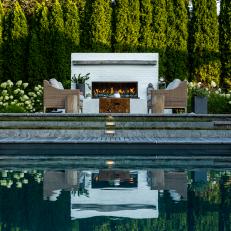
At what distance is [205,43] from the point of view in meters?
17.6

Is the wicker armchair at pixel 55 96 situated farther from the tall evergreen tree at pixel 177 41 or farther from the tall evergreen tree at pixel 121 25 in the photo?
the tall evergreen tree at pixel 177 41

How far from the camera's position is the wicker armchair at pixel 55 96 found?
1163cm

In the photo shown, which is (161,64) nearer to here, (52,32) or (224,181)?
(52,32)

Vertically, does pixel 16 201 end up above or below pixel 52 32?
below

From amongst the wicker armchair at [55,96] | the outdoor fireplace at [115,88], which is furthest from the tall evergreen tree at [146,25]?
the wicker armchair at [55,96]

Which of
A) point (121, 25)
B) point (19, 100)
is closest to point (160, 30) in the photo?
point (121, 25)

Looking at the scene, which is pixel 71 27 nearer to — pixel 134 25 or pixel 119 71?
pixel 134 25

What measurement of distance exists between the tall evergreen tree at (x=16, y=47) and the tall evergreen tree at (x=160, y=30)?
439 cm

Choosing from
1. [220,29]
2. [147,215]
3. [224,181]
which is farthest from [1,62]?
[147,215]

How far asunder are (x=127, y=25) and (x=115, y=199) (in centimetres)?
1387

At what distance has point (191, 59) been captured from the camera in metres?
17.9

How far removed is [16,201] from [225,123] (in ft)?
19.2

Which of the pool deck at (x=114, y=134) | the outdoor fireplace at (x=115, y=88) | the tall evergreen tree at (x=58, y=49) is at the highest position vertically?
the tall evergreen tree at (x=58, y=49)

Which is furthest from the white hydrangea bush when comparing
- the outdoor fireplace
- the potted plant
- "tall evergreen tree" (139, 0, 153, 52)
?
"tall evergreen tree" (139, 0, 153, 52)
